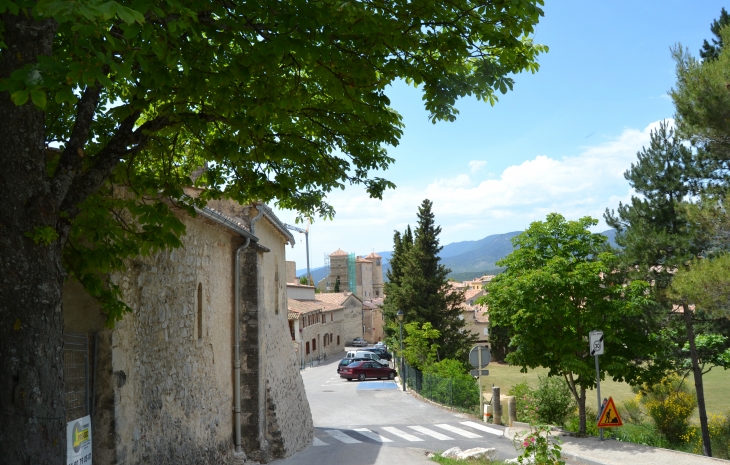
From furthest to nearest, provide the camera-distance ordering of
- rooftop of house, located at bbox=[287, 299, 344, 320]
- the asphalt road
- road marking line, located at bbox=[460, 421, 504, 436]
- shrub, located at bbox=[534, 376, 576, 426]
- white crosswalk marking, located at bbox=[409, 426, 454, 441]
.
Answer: rooftop of house, located at bbox=[287, 299, 344, 320], shrub, located at bbox=[534, 376, 576, 426], road marking line, located at bbox=[460, 421, 504, 436], white crosswalk marking, located at bbox=[409, 426, 454, 441], the asphalt road

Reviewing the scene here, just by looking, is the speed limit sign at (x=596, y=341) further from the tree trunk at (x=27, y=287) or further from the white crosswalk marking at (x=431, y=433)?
the tree trunk at (x=27, y=287)

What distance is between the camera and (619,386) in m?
45.7

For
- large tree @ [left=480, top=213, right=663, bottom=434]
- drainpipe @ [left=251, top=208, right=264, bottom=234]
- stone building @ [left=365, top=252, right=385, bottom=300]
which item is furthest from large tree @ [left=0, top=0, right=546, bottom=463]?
stone building @ [left=365, top=252, right=385, bottom=300]

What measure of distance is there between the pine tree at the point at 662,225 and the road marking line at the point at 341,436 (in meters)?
11.0

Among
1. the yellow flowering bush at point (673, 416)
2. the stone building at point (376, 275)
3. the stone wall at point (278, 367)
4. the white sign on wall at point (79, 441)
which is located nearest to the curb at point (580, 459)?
the stone wall at point (278, 367)

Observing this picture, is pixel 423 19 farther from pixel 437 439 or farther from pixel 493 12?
pixel 437 439

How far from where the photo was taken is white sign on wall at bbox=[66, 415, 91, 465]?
240 inches

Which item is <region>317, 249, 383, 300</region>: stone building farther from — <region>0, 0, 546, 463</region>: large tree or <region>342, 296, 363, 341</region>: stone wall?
<region>0, 0, 546, 463</region>: large tree

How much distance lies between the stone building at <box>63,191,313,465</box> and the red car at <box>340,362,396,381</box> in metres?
20.2

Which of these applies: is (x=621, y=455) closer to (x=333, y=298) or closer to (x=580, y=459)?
(x=580, y=459)

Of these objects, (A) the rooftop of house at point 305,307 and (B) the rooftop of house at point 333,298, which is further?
(B) the rooftop of house at point 333,298

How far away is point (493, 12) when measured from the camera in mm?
5668

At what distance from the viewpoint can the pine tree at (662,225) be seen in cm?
2027

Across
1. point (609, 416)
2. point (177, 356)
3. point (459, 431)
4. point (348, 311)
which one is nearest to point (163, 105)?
point (177, 356)
